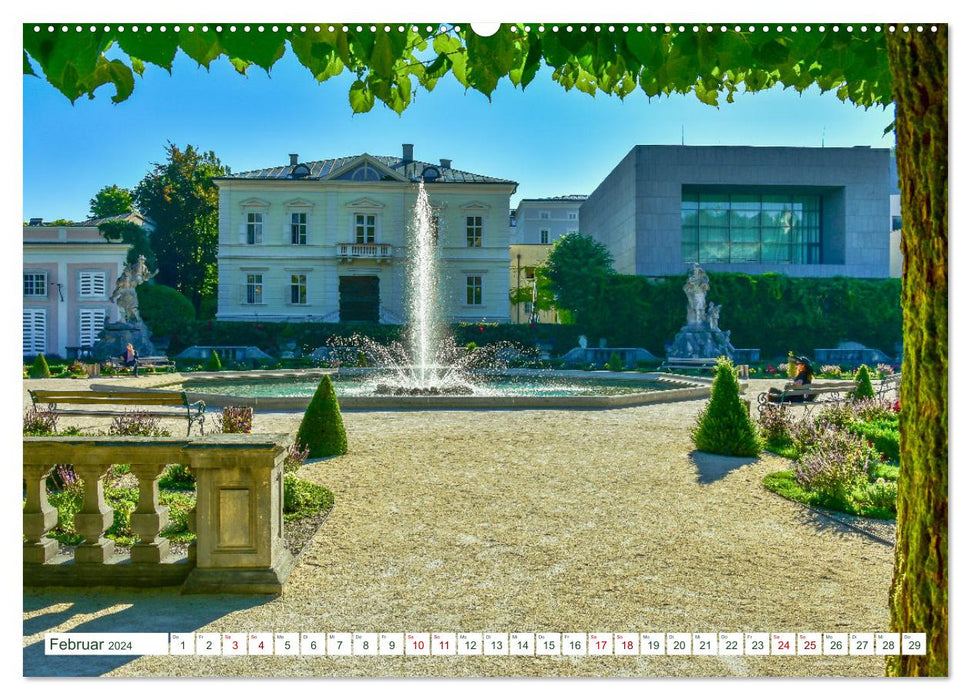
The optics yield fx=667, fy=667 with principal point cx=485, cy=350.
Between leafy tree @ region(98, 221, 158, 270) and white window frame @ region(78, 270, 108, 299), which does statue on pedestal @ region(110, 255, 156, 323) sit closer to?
leafy tree @ region(98, 221, 158, 270)

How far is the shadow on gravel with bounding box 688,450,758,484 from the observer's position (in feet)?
23.7

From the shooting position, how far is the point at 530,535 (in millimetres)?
5188

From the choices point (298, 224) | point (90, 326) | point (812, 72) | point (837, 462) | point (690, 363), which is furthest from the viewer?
point (298, 224)

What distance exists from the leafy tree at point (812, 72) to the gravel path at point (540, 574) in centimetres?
76

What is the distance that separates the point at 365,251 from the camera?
3384cm

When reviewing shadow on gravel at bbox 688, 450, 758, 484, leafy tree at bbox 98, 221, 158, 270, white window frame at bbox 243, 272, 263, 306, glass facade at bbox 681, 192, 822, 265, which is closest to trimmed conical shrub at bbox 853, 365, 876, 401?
shadow on gravel at bbox 688, 450, 758, 484

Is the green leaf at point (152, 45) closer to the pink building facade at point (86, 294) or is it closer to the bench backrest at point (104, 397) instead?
the bench backrest at point (104, 397)

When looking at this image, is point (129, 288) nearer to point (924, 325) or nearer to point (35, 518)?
point (35, 518)

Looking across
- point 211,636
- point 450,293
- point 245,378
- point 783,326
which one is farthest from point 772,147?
point 211,636

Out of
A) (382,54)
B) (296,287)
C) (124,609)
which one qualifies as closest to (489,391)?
(124,609)

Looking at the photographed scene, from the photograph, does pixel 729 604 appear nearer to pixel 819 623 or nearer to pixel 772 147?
pixel 819 623

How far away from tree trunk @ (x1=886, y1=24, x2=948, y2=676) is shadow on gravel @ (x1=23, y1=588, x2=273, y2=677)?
10.6ft

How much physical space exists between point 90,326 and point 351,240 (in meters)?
15.1

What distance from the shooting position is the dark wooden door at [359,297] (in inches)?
1337
